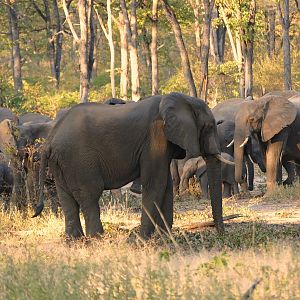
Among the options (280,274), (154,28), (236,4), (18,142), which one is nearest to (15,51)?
(154,28)

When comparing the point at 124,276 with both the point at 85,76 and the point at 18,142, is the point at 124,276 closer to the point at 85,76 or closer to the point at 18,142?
the point at 18,142

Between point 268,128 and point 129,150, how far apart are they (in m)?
7.93

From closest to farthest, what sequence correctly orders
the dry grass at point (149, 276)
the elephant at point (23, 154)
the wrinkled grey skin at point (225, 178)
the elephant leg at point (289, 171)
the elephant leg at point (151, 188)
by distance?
the dry grass at point (149, 276) < the elephant leg at point (151, 188) < the elephant at point (23, 154) < the wrinkled grey skin at point (225, 178) < the elephant leg at point (289, 171)

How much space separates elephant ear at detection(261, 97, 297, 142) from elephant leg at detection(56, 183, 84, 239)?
25.7 feet

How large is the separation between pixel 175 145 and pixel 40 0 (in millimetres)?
37501

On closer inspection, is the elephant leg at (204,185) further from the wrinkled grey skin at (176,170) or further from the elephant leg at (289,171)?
the elephant leg at (289,171)

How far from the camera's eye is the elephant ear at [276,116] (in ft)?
→ 66.3

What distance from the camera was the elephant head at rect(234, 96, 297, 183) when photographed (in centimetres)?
2022

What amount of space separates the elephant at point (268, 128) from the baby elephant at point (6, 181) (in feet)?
14.4

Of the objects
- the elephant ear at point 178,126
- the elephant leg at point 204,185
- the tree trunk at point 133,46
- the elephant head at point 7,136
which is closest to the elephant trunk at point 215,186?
the elephant ear at point 178,126

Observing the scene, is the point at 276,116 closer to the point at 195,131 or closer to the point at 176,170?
the point at 176,170

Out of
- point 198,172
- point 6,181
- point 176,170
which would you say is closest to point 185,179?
point 198,172

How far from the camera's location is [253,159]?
74.3ft

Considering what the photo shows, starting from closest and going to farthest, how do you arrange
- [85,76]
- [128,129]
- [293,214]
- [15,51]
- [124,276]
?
[124,276] < [128,129] < [293,214] < [85,76] < [15,51]
